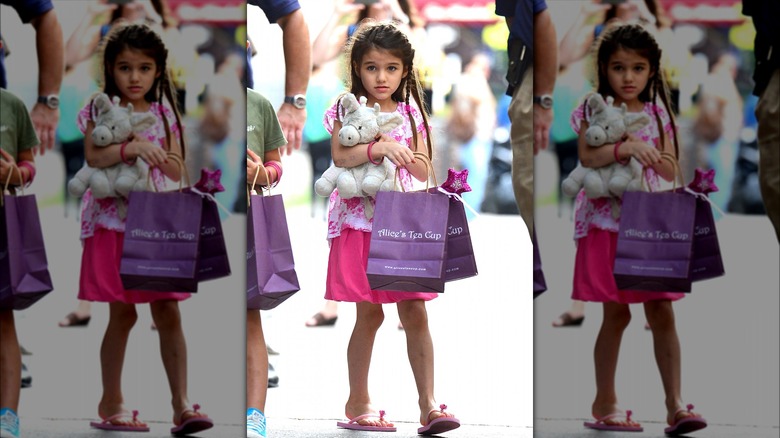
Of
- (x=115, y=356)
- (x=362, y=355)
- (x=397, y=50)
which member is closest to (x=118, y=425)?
(x=115, y=356)

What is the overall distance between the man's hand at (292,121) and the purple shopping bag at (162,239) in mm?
473

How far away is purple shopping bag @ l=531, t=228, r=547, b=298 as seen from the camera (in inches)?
171

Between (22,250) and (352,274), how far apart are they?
1308 mm

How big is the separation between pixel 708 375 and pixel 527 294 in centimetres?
74

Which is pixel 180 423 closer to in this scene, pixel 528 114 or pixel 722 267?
pixel 528 114

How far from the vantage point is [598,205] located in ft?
14.2

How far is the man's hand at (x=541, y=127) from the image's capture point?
433 centimetres

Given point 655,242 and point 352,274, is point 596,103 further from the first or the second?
point 352,274

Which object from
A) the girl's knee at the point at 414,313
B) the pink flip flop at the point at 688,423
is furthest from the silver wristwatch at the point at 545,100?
the pink flip flop at the point at 688,423

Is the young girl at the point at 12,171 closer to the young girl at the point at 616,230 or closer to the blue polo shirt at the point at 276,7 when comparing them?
the blue polo shirt at the point at 276,7

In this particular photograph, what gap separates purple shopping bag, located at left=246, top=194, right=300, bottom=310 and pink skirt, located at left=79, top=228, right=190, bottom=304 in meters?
0.41

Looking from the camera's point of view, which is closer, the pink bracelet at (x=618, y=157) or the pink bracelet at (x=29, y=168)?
the pink bracelet at (x=618, y=157)

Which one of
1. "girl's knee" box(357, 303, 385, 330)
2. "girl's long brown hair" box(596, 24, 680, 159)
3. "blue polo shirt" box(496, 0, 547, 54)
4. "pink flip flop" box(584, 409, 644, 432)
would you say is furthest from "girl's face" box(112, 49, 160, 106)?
"pink flip flop" box(584, 409, 644, 432)

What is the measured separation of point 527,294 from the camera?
4422 millimetres
